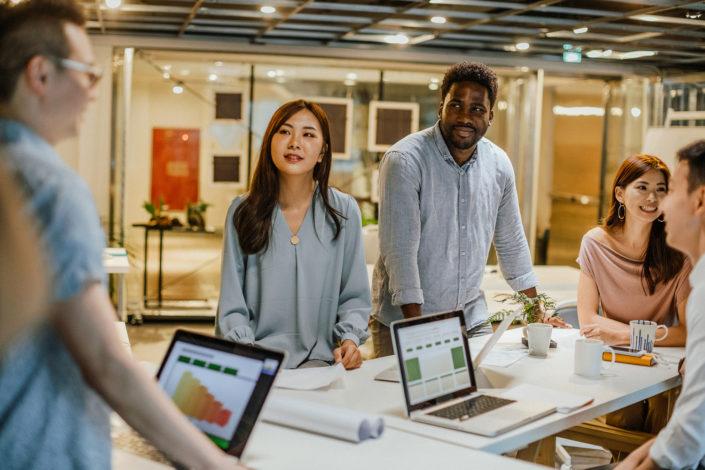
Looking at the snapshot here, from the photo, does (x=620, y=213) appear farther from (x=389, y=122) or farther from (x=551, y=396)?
(x=389, y=122)

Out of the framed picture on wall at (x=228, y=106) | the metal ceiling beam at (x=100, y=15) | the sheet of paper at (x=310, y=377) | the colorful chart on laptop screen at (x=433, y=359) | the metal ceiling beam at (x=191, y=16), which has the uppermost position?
the metal ceiling beam at (x=191, y=16)

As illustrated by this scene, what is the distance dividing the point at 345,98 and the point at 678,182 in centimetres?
742

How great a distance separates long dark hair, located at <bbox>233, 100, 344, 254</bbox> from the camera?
10.1ft

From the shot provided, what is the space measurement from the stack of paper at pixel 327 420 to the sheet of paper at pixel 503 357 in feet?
3.49

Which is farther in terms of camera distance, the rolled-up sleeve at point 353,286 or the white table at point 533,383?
the rolled-up sleeve at point 353,286

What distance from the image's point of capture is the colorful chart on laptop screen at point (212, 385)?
2.05m

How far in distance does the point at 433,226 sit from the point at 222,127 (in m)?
6.15

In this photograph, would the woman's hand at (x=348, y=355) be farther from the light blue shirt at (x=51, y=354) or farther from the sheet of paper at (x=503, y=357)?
the light blue shirt at (x=51, y=354)

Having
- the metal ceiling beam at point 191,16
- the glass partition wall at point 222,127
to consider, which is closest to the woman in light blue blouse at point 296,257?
the metal ceiling beam at point 191,16

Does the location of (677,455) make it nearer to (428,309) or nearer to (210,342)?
(210,342)

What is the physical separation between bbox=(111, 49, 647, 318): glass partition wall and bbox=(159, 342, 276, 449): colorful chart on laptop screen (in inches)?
276

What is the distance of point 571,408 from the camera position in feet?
8.74

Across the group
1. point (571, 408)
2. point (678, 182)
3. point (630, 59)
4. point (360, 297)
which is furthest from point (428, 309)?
point (630, 59)

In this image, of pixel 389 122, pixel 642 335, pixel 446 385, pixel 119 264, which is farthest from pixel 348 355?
pixel 389 122
